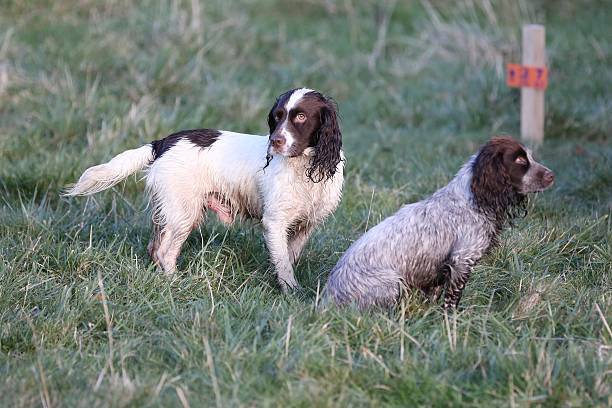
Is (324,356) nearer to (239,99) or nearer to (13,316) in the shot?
(13,316)

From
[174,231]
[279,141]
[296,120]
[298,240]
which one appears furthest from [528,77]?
[174,231]

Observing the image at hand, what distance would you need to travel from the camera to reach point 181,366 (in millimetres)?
4086

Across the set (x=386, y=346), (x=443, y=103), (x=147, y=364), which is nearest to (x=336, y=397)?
(x=386, y=346)

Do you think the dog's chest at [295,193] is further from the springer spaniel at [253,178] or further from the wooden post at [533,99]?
the wooden post at [533,99]

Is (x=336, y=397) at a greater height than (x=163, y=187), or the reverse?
(x=163, y=187)

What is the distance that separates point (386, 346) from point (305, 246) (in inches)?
68.3

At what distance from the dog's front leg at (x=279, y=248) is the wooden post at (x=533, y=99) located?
419 centimetres

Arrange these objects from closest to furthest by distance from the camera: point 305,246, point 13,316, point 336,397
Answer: point 336,397 → point 13,316 → point 305,246

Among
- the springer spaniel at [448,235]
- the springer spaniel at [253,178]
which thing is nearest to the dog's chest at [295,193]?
the springer spaniel at [253,178]

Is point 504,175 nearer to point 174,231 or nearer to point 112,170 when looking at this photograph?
point 174,231

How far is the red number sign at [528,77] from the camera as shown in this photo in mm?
8930

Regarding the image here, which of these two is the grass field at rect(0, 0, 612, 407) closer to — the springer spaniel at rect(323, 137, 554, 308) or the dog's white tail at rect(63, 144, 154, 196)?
the springer spaniel at rect(323, 137, 554, 308)

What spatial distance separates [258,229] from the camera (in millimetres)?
6145

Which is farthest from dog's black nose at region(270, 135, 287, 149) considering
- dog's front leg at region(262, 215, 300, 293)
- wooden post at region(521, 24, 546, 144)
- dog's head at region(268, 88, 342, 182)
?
wooden post at region(521, 24, 546, 144)
